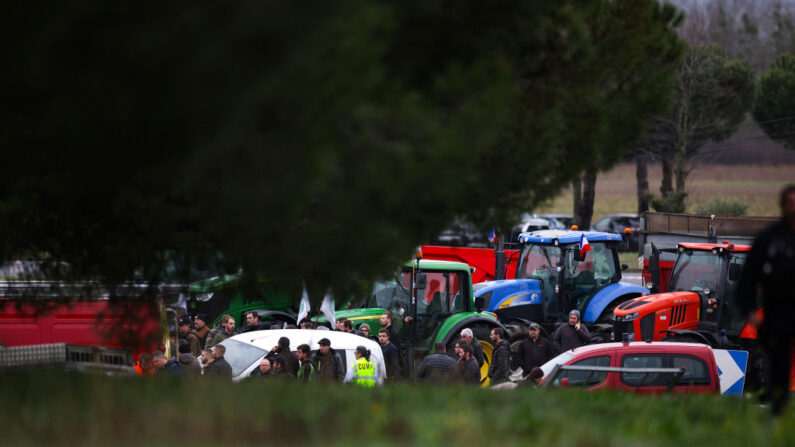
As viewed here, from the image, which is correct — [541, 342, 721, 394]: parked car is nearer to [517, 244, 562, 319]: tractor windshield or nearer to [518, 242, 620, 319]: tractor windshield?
[518, 242, 620, 319]: tractor windshield

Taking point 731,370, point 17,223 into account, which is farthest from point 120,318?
point 731,370

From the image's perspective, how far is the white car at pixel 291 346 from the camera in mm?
13570

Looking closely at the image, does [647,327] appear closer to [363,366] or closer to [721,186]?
[363,366]

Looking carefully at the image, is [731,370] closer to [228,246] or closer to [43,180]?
[228,246]

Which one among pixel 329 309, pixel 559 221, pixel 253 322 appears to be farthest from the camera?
pixel 559 221

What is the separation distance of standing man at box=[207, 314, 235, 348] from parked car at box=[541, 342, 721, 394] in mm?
5655

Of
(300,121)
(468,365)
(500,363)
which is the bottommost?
(500,363)

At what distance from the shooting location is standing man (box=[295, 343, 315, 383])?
13.1 metres

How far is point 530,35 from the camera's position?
7367 millimetres

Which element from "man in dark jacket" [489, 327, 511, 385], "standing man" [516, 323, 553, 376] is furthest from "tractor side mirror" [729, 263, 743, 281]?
"man in dark jacket" [489, 327, 511, 385]

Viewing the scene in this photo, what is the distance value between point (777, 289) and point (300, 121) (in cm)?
432

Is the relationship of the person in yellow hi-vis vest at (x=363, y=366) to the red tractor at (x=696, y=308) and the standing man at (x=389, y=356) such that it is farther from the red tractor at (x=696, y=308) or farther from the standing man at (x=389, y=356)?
the red tractor at (x=696, y=308)

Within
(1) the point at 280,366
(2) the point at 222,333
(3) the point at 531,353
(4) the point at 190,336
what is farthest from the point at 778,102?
(1) the point at 280,366

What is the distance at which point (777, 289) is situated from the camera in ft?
24.3
